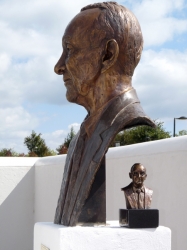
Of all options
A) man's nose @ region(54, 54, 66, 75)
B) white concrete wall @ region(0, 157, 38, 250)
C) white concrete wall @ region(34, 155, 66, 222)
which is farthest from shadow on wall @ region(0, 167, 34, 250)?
→ man's nose @ region(54, 54, 66, 75)

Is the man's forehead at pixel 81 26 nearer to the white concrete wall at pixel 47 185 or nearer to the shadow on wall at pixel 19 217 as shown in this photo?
the white concrete wall at pixel 47 185

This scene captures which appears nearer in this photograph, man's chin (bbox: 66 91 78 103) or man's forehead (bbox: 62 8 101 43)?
man's forehead (bbox: 62 8 101 43)

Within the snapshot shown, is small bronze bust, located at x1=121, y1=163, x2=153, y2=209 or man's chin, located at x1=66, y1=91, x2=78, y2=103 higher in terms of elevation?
man's chin, located at x1=66, y1=91, x2=78, y2=103

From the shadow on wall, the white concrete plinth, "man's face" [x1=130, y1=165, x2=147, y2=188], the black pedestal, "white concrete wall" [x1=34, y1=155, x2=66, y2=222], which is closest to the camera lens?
the white concrete plinth

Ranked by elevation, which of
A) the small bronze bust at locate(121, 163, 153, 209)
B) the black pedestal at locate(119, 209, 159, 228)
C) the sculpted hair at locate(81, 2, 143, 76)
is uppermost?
the sculpted hair at locate(81, 2, 143, 76)

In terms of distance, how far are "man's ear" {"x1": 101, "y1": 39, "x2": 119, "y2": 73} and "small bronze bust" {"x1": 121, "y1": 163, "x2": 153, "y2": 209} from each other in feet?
2.58

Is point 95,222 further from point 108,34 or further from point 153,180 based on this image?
point 153,180

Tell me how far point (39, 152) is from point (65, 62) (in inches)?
1031

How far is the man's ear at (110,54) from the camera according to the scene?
3.71 metres

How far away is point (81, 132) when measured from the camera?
3.94 metres

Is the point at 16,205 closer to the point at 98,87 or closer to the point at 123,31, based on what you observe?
the point at 98,87

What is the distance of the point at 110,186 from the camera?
7.36 m

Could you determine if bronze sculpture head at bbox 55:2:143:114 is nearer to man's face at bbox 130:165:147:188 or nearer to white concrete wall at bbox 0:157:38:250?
man's face at bbox 130:165:147:188

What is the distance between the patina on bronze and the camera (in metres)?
3.68
